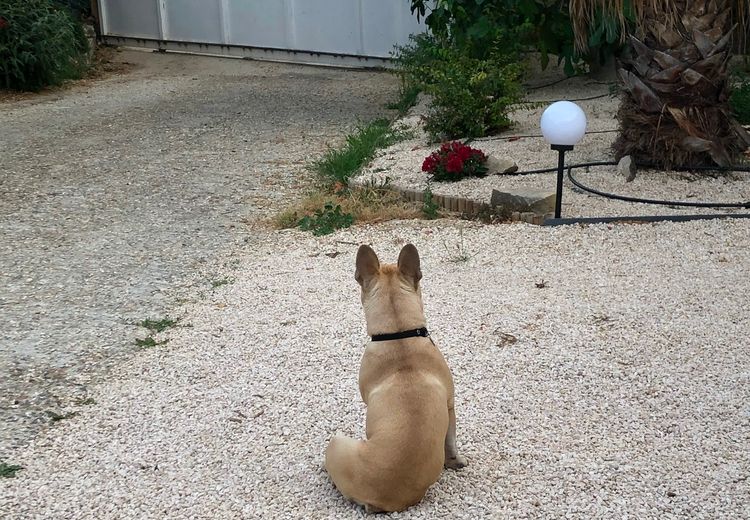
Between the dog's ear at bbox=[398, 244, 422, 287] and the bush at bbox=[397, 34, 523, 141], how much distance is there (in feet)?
21.3

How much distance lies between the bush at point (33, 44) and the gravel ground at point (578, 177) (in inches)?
285

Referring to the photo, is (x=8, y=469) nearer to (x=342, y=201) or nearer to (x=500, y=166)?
(x=342, y=201)

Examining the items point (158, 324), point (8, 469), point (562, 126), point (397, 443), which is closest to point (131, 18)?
point (562, 126)

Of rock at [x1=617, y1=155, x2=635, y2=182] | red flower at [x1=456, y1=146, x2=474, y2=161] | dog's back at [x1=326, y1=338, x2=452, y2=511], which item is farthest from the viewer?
red flower at [x1=456, y1=146, x2=474, y2=161]

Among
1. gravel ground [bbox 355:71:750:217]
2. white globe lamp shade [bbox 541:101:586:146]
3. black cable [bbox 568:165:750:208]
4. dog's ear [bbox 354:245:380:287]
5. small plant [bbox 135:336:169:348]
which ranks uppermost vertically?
dog's ear [bbox 354:245:380:287]

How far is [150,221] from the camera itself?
27.1ft

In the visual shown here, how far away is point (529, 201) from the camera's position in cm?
739

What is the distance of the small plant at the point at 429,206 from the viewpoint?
7.84 meters

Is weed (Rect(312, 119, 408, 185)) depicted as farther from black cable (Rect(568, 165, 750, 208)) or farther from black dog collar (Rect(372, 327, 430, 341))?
black dog collar (Rect(372, 327, 430, 341))

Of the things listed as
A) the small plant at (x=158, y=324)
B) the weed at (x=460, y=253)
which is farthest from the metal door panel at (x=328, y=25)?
the small plant at (x=158, y=324)

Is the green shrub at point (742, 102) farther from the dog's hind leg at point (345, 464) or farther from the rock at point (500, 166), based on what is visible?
the dog's hind leg at point (345, 464)

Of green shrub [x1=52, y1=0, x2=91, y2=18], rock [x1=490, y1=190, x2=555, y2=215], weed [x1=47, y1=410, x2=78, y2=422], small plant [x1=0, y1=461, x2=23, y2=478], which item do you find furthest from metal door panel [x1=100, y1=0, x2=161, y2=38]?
small plant [x1=0, y1=461, x2=23, y2=478]

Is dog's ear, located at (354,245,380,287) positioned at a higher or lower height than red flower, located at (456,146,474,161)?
higher

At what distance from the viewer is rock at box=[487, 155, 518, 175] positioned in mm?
8648
